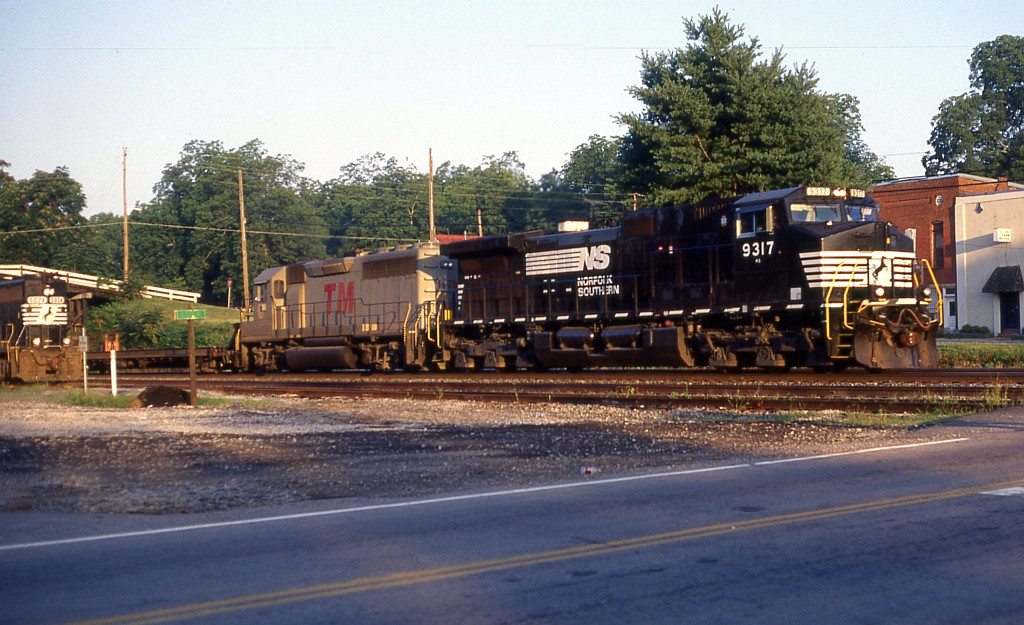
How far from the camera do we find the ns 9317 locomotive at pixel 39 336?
30.0 metres

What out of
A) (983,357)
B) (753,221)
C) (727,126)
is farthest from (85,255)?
(753,221)

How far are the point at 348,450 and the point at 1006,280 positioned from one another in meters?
46.4

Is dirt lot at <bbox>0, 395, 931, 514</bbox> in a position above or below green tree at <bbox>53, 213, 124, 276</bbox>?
below

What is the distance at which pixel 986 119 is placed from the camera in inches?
3688

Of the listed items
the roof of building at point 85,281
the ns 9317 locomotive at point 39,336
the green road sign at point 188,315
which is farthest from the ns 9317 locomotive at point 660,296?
the roof of building at point 85,281

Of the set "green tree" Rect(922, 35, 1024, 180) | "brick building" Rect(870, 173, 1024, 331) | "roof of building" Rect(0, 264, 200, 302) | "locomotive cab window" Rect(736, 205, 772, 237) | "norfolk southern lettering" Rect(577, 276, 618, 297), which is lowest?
"norfolk southern lettering" Rect(577, 276, 618, 297)

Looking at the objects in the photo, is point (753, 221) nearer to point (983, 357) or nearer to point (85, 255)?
point (983, 357)

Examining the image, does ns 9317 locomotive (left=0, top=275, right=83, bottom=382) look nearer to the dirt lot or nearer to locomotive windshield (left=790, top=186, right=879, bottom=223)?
the dirt lot

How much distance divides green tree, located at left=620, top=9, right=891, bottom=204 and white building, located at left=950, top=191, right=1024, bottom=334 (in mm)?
16157

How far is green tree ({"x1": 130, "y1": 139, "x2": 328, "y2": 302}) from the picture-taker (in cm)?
7969

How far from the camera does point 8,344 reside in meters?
31.0

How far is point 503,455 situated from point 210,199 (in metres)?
78.0

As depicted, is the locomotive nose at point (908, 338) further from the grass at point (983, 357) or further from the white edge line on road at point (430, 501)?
the grass at point (983, 357)

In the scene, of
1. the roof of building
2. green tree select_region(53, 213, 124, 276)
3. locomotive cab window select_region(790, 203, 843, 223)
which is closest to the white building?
locomotive cab window select_region(790, 203, 843, 223)
